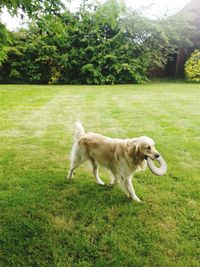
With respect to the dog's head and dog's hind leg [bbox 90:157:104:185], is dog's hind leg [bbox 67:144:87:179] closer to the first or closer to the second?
dog's hind leg [bbox 90:157:104:185]

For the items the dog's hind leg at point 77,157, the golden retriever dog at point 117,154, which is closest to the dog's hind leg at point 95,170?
the golden retriever dog at point 117,154

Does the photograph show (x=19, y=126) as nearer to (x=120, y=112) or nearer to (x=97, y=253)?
(x=120, y=112)

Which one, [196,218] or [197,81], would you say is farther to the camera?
[197,81]

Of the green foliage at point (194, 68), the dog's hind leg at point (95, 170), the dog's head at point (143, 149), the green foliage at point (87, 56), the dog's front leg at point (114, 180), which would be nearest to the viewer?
the dog's head at point (143, 149)

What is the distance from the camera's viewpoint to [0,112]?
8.31m

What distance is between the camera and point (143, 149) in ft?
10.2

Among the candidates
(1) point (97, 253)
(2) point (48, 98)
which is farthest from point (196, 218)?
(2) point (48, 98)

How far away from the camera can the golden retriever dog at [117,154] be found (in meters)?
3.14

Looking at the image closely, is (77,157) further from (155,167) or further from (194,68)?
(194,68)

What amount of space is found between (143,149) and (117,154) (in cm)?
38

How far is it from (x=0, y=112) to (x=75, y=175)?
5.19 m

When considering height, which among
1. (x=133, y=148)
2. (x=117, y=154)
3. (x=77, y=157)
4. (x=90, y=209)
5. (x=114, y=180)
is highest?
(x=133, y=148)

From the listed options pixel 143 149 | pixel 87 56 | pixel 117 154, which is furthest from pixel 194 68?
pixel 143 149

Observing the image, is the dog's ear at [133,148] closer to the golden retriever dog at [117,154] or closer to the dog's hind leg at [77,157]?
the golden retriever dog at [117,154]
